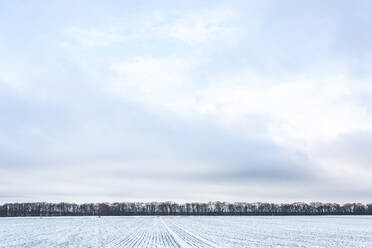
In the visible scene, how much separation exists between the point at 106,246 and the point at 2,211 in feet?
619

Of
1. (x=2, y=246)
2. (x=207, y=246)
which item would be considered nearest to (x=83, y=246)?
(x=2, y=246)

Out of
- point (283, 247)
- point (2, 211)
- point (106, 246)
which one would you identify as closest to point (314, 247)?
point (283, 247)

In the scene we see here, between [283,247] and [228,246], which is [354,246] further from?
[228,246]

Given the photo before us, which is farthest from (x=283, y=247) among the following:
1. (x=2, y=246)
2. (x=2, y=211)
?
A: (x=2, y=211)

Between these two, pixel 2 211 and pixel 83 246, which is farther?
pixel 2 211

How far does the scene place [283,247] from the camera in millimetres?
26328

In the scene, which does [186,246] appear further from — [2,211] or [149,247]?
[2,211]

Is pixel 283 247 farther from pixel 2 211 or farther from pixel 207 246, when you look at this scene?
pixel 2 211

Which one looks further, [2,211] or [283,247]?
[2,211]

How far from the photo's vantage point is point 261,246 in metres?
27.0

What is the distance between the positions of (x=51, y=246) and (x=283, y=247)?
13080 mm

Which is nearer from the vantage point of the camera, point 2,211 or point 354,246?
point 354,246

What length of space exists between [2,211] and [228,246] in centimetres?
19187

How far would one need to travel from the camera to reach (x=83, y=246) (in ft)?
87.0
